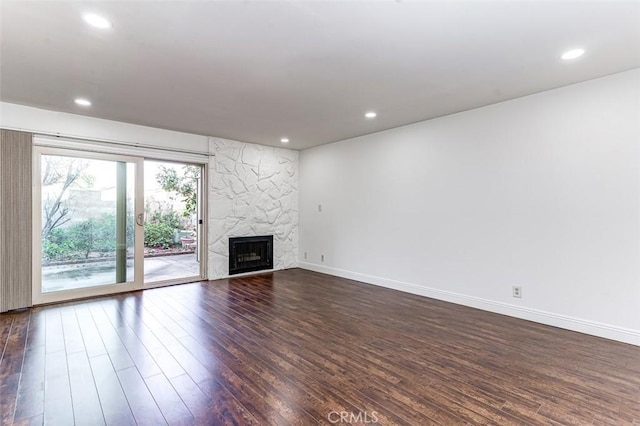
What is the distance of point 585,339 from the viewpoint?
2.96 metres

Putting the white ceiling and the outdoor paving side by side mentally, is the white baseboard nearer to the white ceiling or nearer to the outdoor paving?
the white ceiling

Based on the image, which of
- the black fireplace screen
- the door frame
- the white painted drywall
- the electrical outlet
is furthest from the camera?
the black fireplace screen

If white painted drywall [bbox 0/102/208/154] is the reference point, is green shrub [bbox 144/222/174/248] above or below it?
below

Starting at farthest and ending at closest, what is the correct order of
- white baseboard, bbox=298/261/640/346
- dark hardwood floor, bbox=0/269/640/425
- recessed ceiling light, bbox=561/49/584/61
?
white baseboard, bbox=298/261/640/346 < recessed ceiling light, bbox=561/49/584/61 < dark hardwood floor, bbox=0/269/640/425

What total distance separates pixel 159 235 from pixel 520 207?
27.8ft

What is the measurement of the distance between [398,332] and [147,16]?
335 centimetres

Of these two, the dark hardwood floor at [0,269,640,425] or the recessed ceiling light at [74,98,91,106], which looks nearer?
the dark hardwood floor at [0,269,640,425]

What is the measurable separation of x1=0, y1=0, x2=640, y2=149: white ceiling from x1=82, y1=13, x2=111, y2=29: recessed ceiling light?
0.05m

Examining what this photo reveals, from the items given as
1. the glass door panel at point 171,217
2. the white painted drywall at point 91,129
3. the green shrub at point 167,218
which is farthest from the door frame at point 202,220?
the green shrub at point 167,218

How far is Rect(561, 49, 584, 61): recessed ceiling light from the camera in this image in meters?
2.53

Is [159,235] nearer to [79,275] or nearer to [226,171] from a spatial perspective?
[226,171]

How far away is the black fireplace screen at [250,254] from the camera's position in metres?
5.76

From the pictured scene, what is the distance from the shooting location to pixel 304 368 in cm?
238

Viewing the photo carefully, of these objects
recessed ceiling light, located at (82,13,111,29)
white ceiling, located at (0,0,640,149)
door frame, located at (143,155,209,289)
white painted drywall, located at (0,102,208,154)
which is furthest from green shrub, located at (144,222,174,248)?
recessed ceiling light, located at (82,13,111,29)
